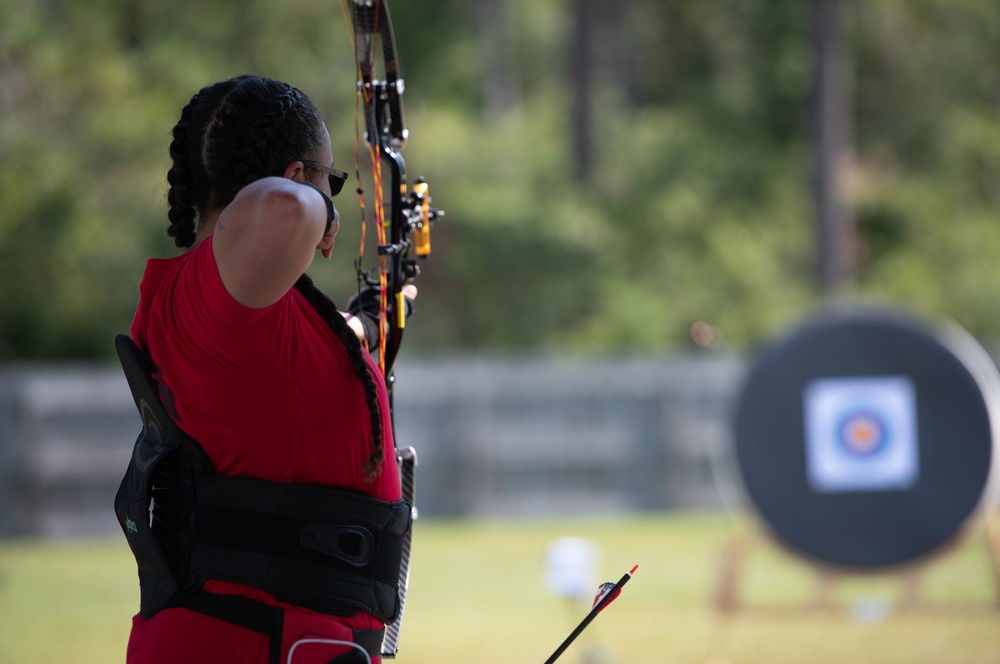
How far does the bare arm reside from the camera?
181 cm

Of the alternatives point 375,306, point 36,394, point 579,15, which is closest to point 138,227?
point 36,394

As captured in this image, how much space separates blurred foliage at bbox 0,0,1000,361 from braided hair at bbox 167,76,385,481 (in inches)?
445

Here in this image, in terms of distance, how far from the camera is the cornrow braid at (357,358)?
2027 mm

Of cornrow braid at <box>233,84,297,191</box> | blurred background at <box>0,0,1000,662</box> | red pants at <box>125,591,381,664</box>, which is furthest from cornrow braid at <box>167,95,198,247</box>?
blurred background at <box>0,0,1000,662</box>

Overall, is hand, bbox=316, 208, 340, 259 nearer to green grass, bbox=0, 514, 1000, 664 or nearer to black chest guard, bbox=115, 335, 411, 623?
black chest guard, bbox=115, 335, 411, 623

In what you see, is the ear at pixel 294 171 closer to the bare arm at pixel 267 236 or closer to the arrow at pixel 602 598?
the bare arm at pixel 267 236

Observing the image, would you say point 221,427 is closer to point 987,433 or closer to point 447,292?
point 987,433

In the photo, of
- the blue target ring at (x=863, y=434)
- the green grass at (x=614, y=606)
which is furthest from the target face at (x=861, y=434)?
the green grass at (x=614, y=606)

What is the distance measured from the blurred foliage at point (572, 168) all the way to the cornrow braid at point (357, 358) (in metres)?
11.3

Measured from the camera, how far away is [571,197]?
800 inches

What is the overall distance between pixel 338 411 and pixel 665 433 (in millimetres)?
11305

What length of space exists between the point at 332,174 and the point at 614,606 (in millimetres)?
6722

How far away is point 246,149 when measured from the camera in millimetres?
1992

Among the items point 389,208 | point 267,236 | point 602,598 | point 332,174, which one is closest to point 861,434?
point 389,208
